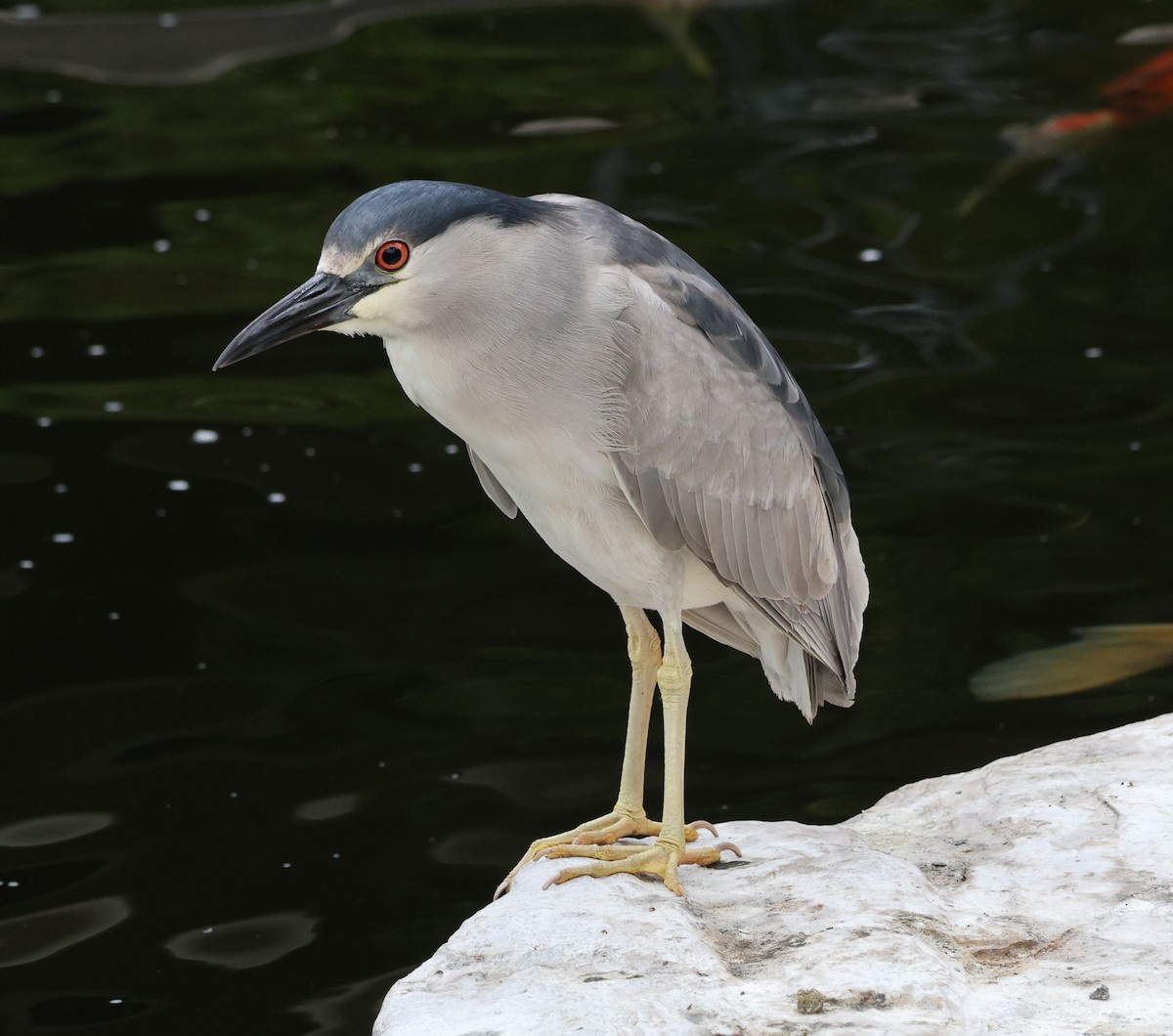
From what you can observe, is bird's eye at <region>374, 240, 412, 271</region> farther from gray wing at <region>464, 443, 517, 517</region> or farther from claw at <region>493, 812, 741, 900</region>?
claw at <region>493, 812, 741, 900</region>

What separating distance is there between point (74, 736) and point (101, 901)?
3.30 feet

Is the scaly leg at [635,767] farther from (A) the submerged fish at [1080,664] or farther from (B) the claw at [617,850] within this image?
(A) the submerged fish at [1080,664]

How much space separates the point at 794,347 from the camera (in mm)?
9531

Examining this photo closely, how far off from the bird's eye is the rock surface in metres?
1.54

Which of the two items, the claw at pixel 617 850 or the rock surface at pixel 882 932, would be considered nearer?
the rock surface at pixel 882 932

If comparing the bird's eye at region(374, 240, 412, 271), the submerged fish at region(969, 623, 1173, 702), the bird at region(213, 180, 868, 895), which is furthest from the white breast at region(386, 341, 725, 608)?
the submerged fish at region(969, 623, 1173, 702)

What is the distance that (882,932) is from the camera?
3803 mm

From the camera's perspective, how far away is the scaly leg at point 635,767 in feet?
15.6

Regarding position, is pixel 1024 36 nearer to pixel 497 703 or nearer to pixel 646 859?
pixel 497 703

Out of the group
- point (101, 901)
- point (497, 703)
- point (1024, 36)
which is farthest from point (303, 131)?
point (101, 901)

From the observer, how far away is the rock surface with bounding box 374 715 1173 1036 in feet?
11.6

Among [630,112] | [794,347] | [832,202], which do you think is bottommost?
[794,347]

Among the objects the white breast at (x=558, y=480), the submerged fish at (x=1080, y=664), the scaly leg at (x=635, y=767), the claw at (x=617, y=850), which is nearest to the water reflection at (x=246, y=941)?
the scaly leg at (x=635, y=767)

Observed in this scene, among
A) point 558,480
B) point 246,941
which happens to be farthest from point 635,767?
point 246,941
